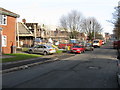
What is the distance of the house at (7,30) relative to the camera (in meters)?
22.7

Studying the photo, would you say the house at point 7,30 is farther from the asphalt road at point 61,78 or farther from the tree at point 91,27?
the tree at point 91,27

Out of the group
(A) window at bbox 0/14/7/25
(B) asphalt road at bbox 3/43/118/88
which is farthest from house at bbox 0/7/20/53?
(B) asphalt road at bbox 3/43/118/88

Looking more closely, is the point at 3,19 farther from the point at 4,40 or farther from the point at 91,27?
the point at 91,27

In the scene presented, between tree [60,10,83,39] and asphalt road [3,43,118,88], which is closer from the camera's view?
asphalt road [3,43,118,88]

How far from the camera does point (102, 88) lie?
743 cm

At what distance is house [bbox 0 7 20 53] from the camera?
74.4 feet

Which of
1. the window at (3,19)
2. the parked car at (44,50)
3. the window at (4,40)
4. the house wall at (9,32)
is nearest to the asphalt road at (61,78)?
the window at (4,40)

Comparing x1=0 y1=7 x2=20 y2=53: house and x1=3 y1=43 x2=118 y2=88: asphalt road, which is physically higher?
x1=0 y1=7 x2=20 y2=53: house

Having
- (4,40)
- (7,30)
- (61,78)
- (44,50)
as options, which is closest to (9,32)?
(7,30)

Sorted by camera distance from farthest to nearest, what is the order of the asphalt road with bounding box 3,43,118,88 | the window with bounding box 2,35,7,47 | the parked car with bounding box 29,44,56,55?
the parked car with bounding box 29,44,56,55, the window with bounding box 2,35,7,47, the asphalt road with bounding box 3,43,118,88

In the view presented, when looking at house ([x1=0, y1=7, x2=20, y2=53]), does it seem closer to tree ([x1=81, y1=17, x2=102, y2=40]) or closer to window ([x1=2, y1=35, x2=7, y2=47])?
window ([x1=2, y1=35, x2=7, y2=47])

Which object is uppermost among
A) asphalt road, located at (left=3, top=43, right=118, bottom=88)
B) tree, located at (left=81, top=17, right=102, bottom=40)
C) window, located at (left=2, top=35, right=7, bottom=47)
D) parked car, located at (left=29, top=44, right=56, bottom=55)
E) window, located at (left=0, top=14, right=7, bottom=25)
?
tree, located at (left=81, top=17, right=102, bottom=40)

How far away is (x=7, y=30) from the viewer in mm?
23547

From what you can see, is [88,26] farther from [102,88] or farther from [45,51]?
[102,88]
